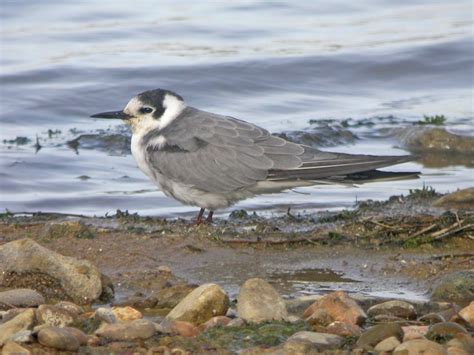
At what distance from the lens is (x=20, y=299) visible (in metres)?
5.52

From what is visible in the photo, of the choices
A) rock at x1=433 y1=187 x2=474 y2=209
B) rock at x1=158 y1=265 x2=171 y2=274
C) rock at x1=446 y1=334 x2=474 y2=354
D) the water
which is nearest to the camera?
rock at x1=446 y1=334 x2=474 y2=354

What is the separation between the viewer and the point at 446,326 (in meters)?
4.94

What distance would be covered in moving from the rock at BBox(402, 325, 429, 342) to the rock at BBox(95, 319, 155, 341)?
42.0 inches

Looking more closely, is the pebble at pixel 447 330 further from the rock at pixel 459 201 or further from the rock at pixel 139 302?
the rock at pixel 459 201

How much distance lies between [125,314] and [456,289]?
5.31 ft

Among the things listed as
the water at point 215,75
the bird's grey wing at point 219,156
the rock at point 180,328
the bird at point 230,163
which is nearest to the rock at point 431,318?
the rock at point 180,328

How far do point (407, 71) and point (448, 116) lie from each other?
218 cm

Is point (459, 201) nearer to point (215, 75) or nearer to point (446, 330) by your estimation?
point (446, 330)

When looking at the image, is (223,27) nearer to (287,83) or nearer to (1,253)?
(287,83)

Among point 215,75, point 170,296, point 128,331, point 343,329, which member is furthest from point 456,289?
point 215,75

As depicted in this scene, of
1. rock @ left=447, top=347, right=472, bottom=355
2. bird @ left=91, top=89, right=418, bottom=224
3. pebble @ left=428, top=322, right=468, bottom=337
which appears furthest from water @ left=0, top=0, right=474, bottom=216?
rock @ left=447, top=347, right=472, bottom=355

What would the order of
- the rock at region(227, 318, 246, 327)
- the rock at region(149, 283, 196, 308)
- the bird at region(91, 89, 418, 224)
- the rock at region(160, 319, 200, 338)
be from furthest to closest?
the bird at region(91, 89, 418, 224), the rock at region(149, 283, 196, 308), the rock at region(227, 318, 246, 327), the rock at region(160, 319, 200, 338)

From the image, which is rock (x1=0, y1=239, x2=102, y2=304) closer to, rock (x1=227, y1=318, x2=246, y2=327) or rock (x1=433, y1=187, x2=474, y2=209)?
rock (x1=227, y1=318, x2=246, y2=327)

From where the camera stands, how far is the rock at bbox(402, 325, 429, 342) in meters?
4.88
